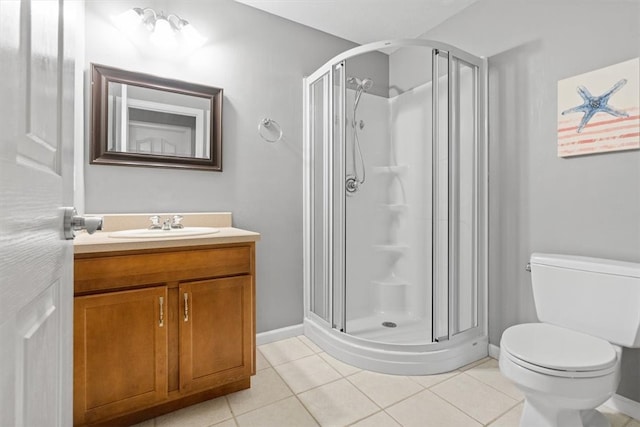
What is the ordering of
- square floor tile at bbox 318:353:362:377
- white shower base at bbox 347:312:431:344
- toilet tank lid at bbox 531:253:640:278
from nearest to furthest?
toilet tank lid at bbox 531:253:640:278, square floor tile at bbox 318:353:362:377, white shower base at bbox 347:312:431:344

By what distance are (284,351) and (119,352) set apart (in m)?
1.10

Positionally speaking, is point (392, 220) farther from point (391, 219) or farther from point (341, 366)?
point (341, 366)

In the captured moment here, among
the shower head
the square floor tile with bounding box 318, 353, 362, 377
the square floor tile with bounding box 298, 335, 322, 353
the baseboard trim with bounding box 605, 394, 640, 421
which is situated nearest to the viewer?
the baseboard trim with bounding box 605, 394, 640, 421

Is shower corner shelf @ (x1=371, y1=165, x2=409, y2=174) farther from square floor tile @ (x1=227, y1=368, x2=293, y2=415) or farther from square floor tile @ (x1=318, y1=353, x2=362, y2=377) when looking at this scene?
square floor tile @ (x1=227, y1=368, x2=293, y2=415)

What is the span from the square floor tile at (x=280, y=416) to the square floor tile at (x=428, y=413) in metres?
0.41

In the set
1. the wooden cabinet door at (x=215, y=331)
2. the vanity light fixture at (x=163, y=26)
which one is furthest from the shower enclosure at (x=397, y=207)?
the vanity light fixture at (x=163, y=26)

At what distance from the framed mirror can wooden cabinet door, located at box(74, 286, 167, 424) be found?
0.89 metres

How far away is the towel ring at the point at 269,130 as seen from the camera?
2262mm

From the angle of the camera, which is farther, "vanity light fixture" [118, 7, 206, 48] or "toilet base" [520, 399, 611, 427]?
"vanity light fixture" [118, 7, 206, 48]

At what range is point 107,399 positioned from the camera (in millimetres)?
1299

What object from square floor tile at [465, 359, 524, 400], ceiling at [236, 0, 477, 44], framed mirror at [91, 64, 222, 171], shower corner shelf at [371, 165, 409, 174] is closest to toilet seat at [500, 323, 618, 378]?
square floor tile at [465, 359, 524, 400]

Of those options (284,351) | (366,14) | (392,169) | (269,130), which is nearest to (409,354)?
(284,351)

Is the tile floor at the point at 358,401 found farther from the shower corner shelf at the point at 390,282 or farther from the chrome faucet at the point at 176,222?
the chrome faucet at the point at 176,222

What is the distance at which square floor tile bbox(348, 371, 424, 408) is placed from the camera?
162 centimetres
